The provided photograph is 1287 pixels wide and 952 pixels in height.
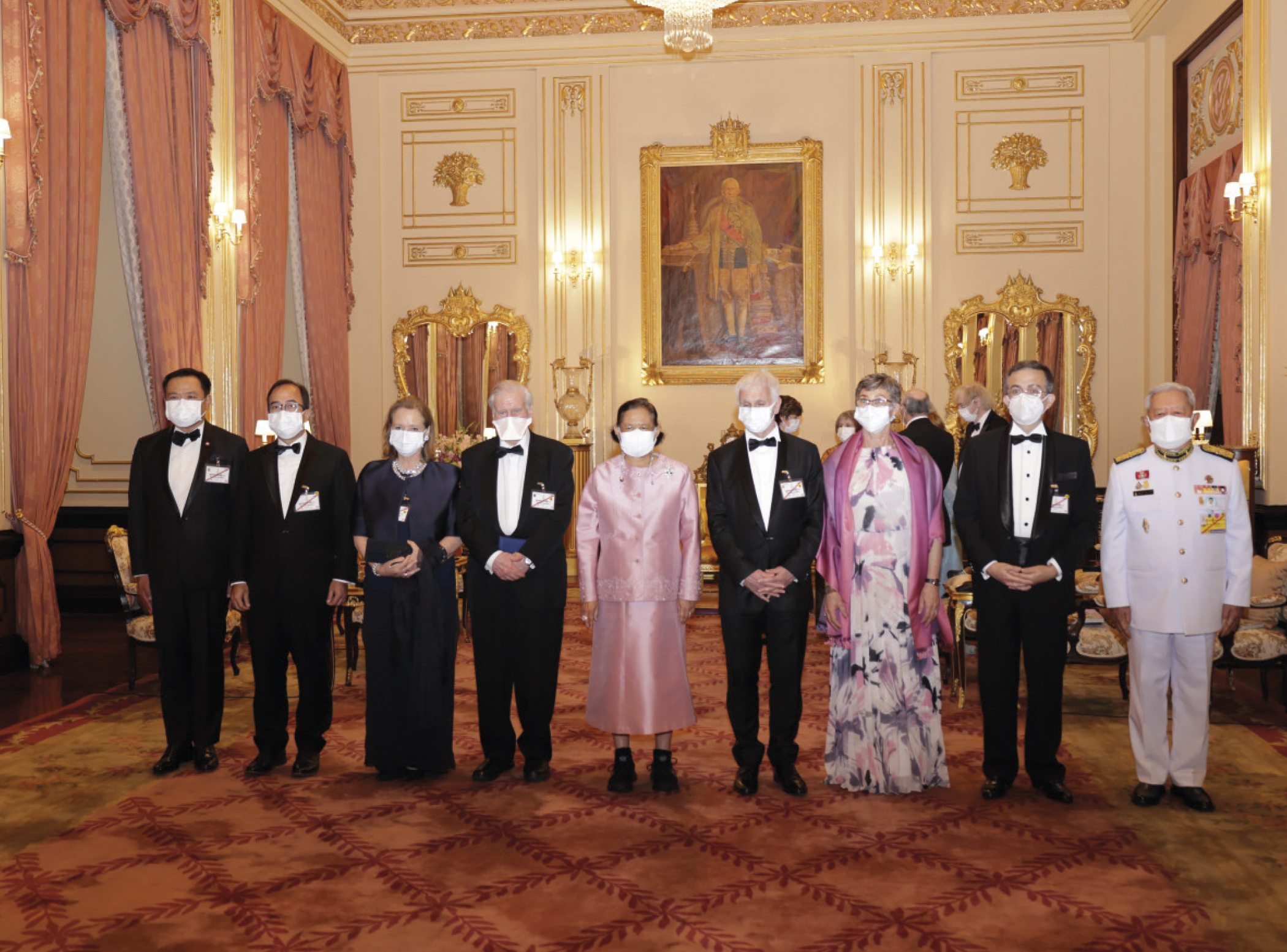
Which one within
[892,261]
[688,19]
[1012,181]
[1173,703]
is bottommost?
[1173,703]

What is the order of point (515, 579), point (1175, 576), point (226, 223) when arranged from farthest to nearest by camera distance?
1. point (226, 223)
2. point (515, 579)
3. point (1175, 576)

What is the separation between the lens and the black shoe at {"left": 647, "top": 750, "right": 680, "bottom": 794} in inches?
160

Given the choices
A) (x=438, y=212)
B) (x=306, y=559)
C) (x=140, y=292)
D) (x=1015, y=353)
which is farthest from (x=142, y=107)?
(x=1015, y=353)

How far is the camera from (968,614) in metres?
5.35

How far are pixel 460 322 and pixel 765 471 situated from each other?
23.6 feet

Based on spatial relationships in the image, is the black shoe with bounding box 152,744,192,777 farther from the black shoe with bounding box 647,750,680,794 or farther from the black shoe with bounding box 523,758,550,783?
the black shoe with bounding box 647,750,680,794

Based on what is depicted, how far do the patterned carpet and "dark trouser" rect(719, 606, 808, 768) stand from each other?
184 mm

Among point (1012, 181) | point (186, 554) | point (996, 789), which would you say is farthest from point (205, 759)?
point (1012, 181)

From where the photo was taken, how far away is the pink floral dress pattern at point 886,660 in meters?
3.96

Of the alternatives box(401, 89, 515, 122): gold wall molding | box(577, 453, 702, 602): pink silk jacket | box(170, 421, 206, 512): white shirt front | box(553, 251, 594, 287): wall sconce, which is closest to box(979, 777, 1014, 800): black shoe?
box(577, 453, 702, 602): pink silk jacket

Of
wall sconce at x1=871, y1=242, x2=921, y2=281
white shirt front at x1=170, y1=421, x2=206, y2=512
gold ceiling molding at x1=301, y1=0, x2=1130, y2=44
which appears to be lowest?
white shirt front at x1=170, y1=421, x2=206, y2=512

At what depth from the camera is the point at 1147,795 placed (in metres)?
3.88

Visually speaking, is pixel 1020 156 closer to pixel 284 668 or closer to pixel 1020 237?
pixel 1020 237

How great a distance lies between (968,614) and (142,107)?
6.30 m
